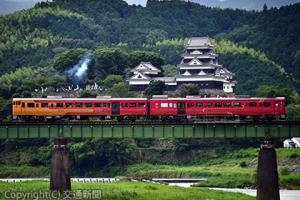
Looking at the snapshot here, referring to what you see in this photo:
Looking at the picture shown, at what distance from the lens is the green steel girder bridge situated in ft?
248

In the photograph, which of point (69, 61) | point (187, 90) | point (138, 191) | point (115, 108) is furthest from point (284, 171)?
point (69, 61)

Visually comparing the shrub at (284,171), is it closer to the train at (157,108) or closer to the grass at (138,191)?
the grass at (138,191)

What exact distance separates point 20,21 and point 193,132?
12647cm

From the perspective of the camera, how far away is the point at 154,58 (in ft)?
474

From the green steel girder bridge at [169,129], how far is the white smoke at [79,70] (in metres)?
63.6

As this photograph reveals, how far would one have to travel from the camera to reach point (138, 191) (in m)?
79.2

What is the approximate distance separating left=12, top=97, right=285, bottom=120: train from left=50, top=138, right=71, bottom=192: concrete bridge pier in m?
6.85

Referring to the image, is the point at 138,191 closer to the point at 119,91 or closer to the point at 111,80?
the point at 119,91

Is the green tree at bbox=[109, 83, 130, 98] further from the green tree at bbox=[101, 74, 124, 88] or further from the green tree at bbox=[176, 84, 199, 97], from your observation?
the green tree at bbox=[176, 84, 199, 97]

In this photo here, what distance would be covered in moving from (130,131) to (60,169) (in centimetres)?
649

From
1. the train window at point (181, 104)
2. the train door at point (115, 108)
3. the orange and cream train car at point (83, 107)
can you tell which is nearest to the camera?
the train window at point (181, 104)

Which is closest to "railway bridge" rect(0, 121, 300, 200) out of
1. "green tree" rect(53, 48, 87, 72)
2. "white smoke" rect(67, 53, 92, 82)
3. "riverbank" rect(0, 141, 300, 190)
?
"riverbank" rect(0, 141, 300, 190)

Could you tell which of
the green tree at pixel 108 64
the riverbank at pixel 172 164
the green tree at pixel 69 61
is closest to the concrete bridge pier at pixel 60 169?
the riverbank at pixel 172 164

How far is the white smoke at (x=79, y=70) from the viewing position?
141000 mm
